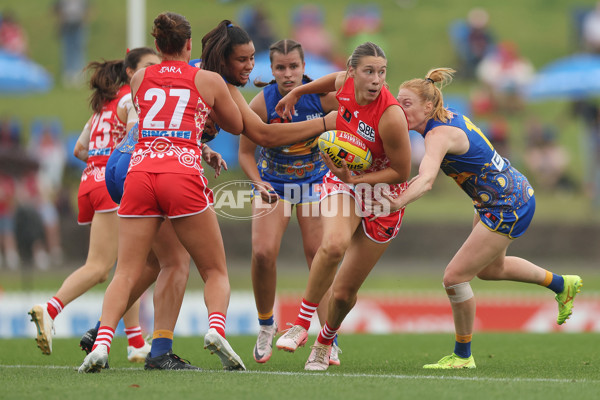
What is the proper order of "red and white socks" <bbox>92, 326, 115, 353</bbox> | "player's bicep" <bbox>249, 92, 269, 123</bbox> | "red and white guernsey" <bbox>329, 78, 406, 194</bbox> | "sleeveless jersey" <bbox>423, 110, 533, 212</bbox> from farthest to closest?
"player's bicep" <bbox>249, 92, 269, 123</bbox> → "sleeveless jersey" <bbox>423, 110, 533, 212</bbox> → "red and white guernsey" <bbox>329, 78, 406, 194</bbox> → "red and white socks" <bbox>92, 326, 115, 353</bbox>

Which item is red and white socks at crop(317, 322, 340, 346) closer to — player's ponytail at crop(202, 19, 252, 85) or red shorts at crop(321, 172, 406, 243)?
red shorts at crop(321, 172, 406, 243)

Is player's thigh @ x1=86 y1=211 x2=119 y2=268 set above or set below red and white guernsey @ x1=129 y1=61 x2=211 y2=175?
below

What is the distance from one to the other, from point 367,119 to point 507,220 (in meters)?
1.37

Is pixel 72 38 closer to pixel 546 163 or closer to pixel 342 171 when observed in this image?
pixel 546 163

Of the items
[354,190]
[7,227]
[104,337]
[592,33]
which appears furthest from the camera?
[592,33]

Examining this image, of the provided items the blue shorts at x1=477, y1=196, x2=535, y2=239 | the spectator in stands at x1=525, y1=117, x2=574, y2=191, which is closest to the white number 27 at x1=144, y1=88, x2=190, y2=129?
the blue shorts at x1=477, y1=196, x2=535, y2=239

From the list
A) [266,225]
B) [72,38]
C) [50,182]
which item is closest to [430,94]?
[266,225]

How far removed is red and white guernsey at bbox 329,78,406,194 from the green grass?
146 centimetres

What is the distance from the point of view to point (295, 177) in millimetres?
7500

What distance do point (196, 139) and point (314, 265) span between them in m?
1.24

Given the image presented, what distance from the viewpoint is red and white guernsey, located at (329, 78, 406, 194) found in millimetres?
6328

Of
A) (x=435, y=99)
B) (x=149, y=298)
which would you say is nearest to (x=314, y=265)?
(x=435, y=99)

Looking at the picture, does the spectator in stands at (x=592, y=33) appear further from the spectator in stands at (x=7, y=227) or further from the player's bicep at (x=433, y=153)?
the player's bicep at (x=433, y=153)

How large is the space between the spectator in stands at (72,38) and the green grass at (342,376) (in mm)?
17112
